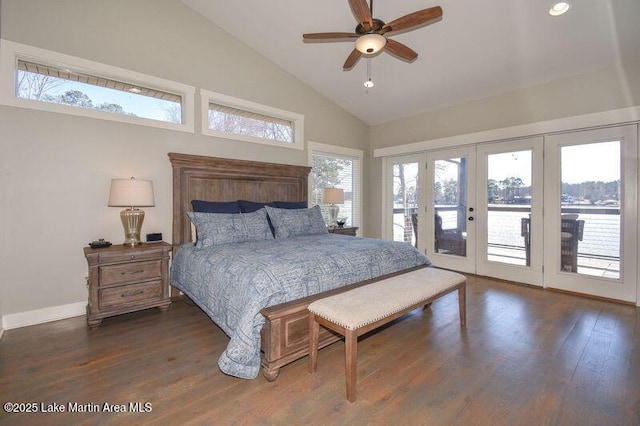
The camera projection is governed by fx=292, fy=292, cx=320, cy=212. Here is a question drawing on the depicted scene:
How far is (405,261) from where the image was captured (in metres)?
3.04

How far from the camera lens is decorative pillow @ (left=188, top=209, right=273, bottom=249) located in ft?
10.0

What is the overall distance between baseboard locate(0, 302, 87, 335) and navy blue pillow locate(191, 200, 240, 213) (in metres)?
1.49

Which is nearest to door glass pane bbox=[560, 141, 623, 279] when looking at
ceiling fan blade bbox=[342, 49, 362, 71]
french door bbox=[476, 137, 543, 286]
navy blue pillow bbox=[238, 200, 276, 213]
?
french door bbox=[476, 137, 543, 286]

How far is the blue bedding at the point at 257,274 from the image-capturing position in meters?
1.90

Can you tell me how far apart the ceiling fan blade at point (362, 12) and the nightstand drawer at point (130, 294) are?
3082 mm

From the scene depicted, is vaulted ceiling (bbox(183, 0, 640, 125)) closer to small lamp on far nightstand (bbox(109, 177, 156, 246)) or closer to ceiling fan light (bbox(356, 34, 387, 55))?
ceiling fan light (bbox(356, 34, 387, 55))

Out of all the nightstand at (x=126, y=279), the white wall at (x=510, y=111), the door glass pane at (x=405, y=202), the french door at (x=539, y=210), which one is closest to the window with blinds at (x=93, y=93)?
the nightstand at (x=126, y=279)

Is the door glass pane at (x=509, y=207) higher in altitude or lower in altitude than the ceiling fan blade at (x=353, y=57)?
lower

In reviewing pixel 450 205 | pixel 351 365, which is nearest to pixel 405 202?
pixel 450 205

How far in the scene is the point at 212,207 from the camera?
141 inches

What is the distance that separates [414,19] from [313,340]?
2554 millimetres

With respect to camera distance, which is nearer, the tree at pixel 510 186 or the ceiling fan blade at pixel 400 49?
the ceiling fan blade at pixel 400 49

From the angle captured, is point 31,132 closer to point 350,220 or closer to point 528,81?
point 350,220

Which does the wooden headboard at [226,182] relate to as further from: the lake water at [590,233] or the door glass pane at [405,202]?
the lake water at [590,233]
